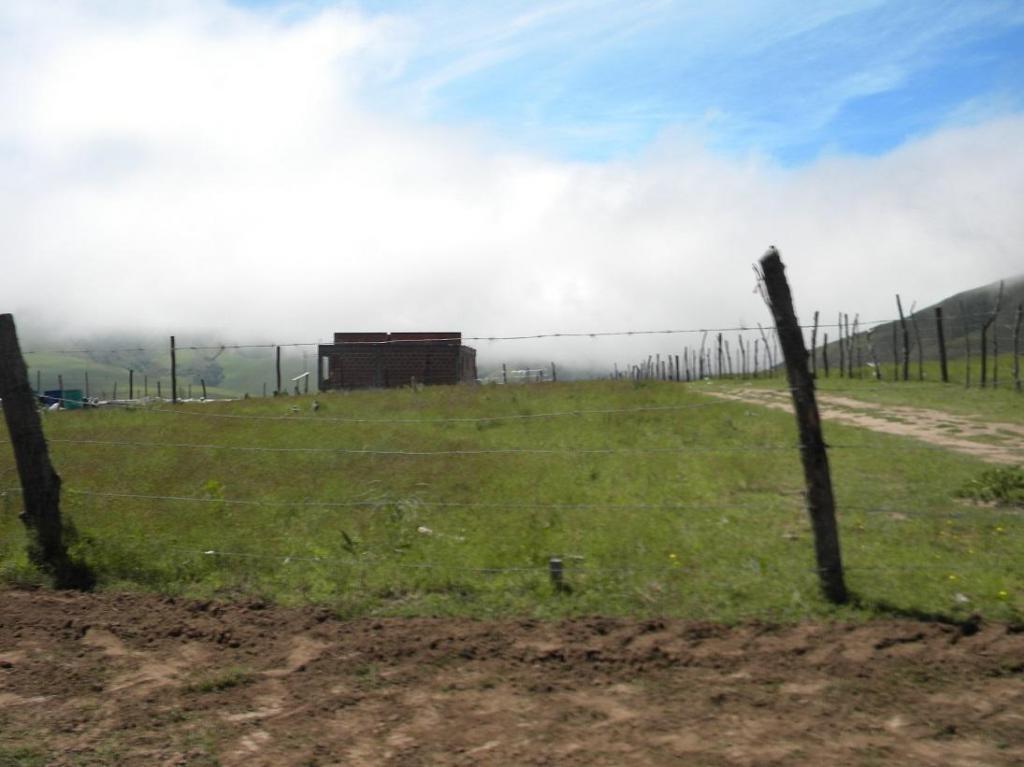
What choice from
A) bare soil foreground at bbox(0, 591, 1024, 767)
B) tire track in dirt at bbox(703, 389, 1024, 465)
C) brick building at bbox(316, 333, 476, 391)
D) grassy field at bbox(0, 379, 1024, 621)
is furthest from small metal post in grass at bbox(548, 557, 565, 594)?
brick building at bbox(316, 333, 476, 391)

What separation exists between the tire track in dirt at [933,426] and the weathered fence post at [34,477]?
413 inches

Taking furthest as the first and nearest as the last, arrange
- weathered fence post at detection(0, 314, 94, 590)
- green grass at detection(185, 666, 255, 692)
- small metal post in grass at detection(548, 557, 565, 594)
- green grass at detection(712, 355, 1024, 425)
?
1. green grass at detection(712, 355, 1024, 425)
2. weathered fence post at detection(0, 314, 94, 590)
3. small metal post in grass at detection(548, 557, 565, 594)
4. green grass at detection(185, 666, 255, 692)

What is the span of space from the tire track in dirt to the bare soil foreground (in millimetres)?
7155

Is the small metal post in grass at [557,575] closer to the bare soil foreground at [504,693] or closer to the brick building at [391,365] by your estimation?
the bare soil foreground at [504,693]

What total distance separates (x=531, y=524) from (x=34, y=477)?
4499 millimetres

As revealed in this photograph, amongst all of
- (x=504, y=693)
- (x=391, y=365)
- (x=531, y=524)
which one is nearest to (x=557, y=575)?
(x=504, y=693)

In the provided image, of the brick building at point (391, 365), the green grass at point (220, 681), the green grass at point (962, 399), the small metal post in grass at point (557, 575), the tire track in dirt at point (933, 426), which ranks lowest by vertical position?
the green grass at point (220, 681)

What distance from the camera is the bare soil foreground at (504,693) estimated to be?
13.8 ft

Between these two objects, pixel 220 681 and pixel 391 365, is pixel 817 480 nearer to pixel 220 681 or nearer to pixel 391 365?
pixel 220 681

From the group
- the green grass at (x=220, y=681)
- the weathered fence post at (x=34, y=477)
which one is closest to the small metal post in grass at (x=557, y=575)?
the green grass at (x=220, y=681)

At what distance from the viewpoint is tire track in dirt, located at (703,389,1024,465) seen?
1179 centimetres

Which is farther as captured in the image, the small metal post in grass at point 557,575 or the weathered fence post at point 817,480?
the small metal post in grass at point 557,575

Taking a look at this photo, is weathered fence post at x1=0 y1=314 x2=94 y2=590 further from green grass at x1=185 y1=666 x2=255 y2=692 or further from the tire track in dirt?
the tire track in dirt

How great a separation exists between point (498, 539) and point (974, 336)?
3389 inches
